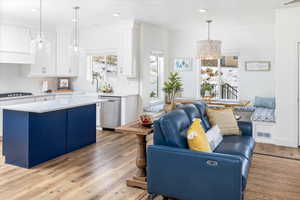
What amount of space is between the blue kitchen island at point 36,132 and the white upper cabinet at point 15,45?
230cm

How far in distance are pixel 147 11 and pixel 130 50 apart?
3.67ft

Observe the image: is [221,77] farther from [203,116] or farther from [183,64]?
[203,116]

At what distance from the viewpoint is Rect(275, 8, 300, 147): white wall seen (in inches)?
187

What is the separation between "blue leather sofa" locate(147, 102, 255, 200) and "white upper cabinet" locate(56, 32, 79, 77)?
4841mm

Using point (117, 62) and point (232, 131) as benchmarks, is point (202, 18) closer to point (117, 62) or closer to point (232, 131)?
point (117, 62)

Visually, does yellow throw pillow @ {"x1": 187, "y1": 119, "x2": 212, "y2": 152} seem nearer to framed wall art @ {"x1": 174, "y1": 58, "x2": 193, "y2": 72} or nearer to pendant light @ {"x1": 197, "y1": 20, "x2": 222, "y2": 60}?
pendant light @ {"x1": 197, "y1": 20, "x2": 222, "y2": 60}

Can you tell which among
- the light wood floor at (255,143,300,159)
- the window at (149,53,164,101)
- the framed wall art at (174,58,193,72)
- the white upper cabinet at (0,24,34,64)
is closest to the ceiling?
the white upper cabinet at (0,24,34,64)

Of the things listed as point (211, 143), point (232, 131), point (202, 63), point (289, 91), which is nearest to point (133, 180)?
point (211, 143)

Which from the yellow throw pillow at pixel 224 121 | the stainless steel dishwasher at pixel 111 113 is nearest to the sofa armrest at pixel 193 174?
the yellow throw pillow at pixel 224 121

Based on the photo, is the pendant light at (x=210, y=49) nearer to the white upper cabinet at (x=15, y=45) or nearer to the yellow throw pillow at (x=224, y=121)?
the yellow throw pillow at (x=224, y=121)

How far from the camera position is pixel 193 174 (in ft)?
8.07

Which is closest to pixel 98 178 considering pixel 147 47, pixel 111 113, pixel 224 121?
pixel 224 121

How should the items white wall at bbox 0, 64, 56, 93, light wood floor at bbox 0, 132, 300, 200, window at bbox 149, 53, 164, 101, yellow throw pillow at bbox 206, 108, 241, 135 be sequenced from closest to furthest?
light wood floor at bbox 0, 132, 300, 200 < yellow throw pillow at bbox 206, 108, 241, 135 < white wall at bbox 0, 64, 56, 93 < window at bbox 149, 53, 164, 101

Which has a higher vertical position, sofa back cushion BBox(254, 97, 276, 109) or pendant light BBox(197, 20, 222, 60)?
pendant light BBox(197, 20, 222, 60)
